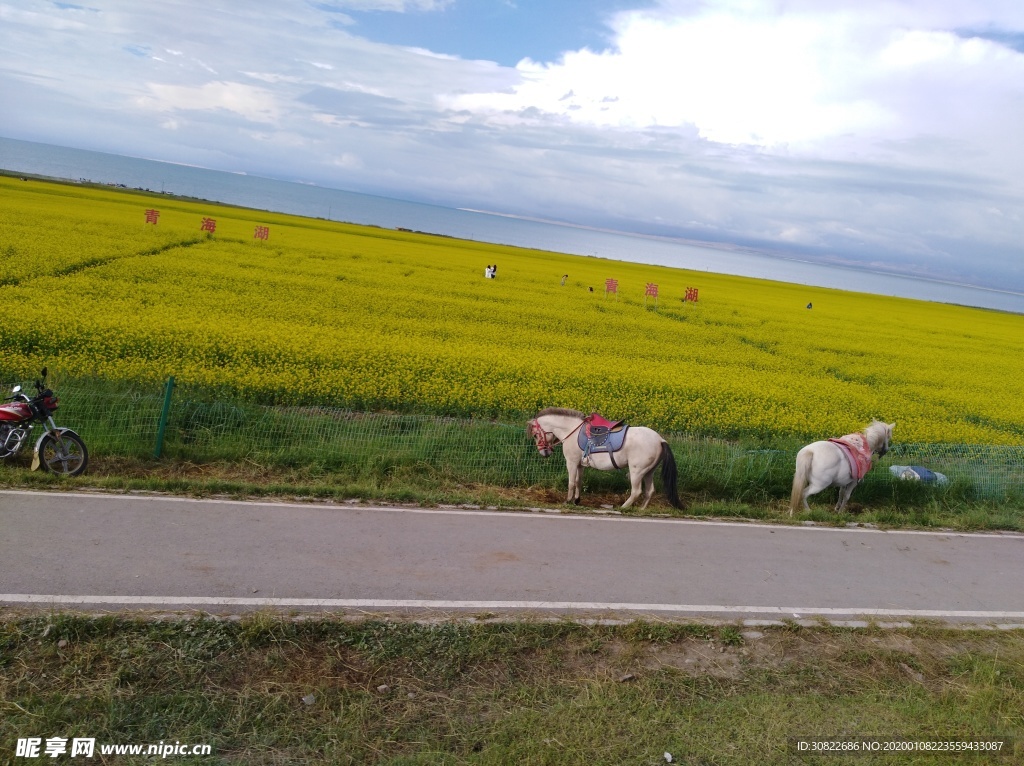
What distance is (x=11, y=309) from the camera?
1331 centimetres

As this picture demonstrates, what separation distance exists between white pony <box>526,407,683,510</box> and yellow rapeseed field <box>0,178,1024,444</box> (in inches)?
119

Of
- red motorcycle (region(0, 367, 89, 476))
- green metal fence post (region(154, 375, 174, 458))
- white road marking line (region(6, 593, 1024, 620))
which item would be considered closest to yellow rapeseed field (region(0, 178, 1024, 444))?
green metal fence post (region(154, 375, 174, 458))

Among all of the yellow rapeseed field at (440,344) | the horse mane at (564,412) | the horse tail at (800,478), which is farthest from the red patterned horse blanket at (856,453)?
the horse mane at (564,412)

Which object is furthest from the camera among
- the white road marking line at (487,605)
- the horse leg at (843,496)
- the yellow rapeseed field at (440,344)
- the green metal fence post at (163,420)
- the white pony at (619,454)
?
the yellow rapeseed field at (440,344)

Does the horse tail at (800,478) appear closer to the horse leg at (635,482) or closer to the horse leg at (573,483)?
the horse leg at (635,482)

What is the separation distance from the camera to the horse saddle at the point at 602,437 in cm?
858

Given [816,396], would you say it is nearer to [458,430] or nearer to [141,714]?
[458,430]

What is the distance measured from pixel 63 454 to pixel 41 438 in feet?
0.93

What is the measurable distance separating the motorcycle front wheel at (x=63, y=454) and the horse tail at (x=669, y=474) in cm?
691

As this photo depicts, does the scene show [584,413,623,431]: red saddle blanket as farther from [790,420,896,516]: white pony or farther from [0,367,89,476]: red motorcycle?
[0,367,89,476]: red motorcycle

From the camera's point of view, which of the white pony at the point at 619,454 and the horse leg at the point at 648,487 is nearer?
the white pony at the point at 619,454

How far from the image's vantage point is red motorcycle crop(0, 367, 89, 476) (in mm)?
7514

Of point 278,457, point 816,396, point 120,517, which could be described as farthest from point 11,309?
point 816,396

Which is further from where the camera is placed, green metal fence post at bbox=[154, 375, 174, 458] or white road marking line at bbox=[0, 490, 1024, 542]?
green metal fence post at bbox=[154, 375, 174, 458]
